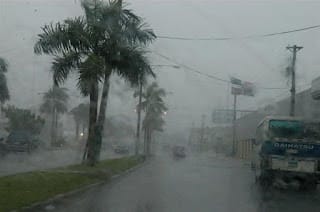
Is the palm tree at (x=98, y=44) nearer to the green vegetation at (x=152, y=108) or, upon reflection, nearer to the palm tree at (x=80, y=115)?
the green vegetation at (x=152, y=108)

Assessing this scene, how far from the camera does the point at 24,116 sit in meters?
66.5

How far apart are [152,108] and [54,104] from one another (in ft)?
50.6

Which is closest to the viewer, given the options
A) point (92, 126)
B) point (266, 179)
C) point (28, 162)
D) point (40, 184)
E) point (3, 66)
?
point (40, 184)

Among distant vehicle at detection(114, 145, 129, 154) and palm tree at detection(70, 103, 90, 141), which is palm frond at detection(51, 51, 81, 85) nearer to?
distant vehicle at detection(114, 145, 129, 154)

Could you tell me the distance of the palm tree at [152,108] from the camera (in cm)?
6644

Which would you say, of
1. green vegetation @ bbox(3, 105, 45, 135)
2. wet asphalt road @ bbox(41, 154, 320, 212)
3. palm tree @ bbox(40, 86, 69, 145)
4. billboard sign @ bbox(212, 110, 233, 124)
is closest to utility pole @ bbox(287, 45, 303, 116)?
wet asphalt road @ bbox(41, 154, 320, 212)

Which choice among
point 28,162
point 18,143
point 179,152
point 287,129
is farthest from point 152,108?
point 287,129

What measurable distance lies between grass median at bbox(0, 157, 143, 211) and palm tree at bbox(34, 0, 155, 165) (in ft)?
11.8

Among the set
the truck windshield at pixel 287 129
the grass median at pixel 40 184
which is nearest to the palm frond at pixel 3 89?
the grass median at pixel 40 184

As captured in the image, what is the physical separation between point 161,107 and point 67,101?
15556mm

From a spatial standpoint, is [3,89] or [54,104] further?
[54,104]

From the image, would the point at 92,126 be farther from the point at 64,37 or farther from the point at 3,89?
the point at 3,89

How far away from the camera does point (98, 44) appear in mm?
25531

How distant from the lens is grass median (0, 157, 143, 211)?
45.6ft
